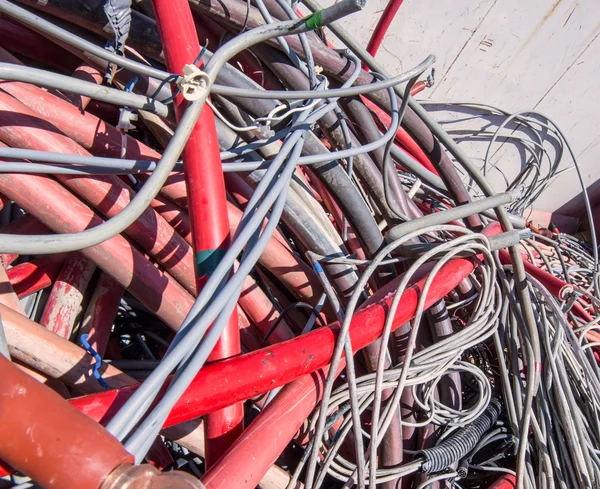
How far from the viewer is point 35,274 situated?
0.84m

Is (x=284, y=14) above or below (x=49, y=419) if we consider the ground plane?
above

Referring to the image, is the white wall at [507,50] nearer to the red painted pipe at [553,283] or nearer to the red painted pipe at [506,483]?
the red painted pipe at [553,283]

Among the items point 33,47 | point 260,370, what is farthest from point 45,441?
point 33,47

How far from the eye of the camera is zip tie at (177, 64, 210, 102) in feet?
2.09

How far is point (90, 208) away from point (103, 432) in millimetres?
454

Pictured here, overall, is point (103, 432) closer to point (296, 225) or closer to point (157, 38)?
point (296, 225)

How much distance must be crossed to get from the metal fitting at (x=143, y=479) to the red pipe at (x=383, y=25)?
1.30 m

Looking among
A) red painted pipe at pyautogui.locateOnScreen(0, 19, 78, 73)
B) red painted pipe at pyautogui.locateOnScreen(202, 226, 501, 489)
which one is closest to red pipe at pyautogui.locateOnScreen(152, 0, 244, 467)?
red painted pipe at pyautogui.locateOnScreen(202, 226, 501, 489)

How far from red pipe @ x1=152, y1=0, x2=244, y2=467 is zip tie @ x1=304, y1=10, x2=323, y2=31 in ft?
0.61

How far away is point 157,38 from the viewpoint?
861 millimetres

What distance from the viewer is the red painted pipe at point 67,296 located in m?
0.81

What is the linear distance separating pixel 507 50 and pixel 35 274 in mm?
1491

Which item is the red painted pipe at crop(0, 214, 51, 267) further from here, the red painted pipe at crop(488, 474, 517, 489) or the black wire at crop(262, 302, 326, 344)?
the red painted pipe at crop(488, 474, 517, 489)

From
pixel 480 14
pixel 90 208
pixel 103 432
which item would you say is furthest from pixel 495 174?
pixel 103 432
